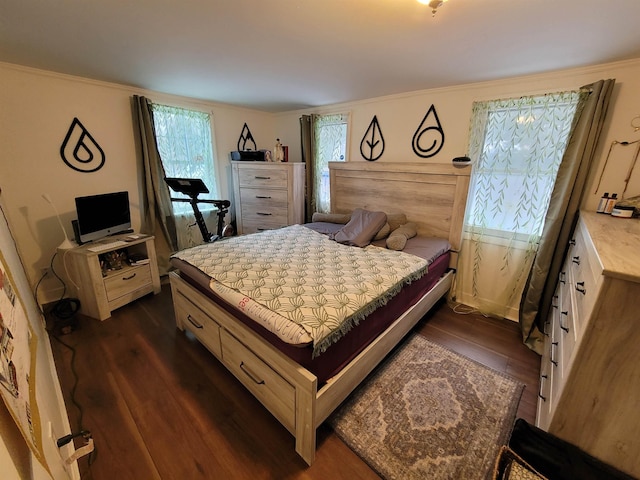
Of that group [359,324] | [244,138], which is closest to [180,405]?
[359,324]

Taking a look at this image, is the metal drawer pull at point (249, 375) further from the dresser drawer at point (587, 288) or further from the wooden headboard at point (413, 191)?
the wooden headboard at point (413, 191)

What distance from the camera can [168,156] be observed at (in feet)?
10.7

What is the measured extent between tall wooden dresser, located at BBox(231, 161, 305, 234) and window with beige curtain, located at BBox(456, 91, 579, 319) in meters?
2.12

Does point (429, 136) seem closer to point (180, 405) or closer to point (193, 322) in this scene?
point (193, 322)

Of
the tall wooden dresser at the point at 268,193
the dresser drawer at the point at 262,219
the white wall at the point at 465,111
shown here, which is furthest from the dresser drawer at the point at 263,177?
the white wall at the point at 465,111

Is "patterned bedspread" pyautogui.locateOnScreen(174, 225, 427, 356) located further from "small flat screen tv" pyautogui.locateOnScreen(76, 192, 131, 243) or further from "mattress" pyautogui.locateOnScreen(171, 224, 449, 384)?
"small flat screen tv" pyautogui.locateOnScreen(76, 192, 131, 243)

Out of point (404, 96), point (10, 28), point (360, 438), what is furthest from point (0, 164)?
point (404, 96)

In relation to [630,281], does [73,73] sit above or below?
above

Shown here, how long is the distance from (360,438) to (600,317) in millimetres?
1251

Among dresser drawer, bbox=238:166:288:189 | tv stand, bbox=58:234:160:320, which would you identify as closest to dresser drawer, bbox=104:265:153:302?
tv stand, bbox=58:234:160:320

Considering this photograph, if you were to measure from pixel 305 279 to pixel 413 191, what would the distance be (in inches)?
71.3

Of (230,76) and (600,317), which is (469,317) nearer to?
(600,317)

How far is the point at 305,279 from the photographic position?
1.72 metres

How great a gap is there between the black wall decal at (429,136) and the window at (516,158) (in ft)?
1.05
